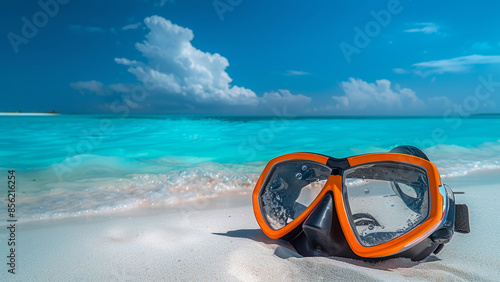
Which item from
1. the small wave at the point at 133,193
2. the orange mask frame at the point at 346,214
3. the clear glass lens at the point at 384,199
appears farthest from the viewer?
the small wave at the point at 133,193

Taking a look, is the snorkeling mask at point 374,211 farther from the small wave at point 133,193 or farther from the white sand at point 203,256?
the small wave at point 133,193

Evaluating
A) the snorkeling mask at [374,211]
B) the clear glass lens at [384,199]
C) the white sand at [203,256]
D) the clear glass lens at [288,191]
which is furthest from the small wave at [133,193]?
the clear glass lens at [384,199]

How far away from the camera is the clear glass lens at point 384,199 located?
5.47 feet

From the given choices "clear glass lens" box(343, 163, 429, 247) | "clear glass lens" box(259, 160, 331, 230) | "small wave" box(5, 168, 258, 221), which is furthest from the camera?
"small wave" box(5, 168, 258, 221)

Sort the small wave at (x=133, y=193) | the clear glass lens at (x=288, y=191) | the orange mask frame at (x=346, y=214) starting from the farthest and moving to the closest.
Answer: the small wave at (x=133, y=193)
the clear glass lens at (x=288, y=191)
the orange mask frame at (x=346, y=214)

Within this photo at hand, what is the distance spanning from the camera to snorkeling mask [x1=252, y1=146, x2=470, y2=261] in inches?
61.2

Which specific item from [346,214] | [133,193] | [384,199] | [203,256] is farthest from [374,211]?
[133,193]

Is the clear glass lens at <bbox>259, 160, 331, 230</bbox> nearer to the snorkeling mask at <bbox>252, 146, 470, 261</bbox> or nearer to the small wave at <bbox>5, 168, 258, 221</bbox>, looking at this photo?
the snorkeling mask at <bbox>252, 146, 470, 261</bbox>

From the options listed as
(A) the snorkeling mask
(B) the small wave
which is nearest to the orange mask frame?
(A) the snorkeling mask

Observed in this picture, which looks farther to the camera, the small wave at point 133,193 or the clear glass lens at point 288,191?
the small wave at point 133,193

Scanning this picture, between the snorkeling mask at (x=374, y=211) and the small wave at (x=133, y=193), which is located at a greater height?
the snorkeling mask at (x=374, y=211)

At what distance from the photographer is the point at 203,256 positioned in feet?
6.03

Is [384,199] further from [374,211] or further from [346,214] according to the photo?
[346,214]

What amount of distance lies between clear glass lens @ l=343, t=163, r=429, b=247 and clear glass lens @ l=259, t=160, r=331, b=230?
0.25 metres
